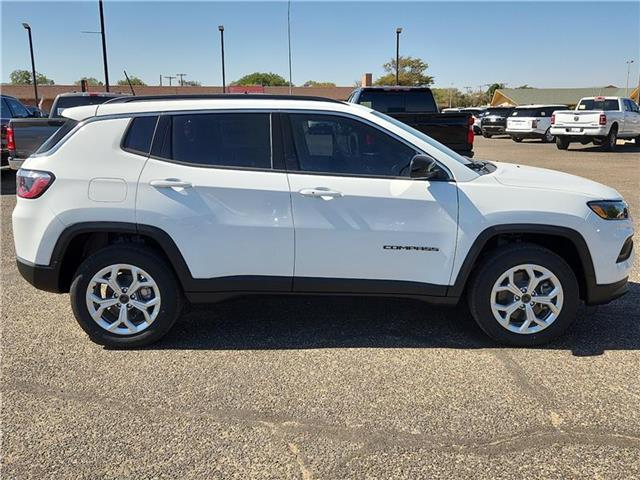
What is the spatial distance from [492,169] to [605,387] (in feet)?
5.96

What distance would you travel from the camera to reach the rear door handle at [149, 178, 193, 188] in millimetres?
3830

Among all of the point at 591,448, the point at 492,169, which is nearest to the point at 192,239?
the point at 492,169

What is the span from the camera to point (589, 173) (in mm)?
14445

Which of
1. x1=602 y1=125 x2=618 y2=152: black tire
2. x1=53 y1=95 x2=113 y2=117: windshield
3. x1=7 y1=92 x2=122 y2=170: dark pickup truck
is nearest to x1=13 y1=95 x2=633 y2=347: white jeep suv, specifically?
x1=7 y1=92 x2=122 y2=170: dark pickup truck

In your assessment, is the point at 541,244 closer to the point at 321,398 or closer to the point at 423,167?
the point at 423,167

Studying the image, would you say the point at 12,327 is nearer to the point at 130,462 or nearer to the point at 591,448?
the point at 130,462

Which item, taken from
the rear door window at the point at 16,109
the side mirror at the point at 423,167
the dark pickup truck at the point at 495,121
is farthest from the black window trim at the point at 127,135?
the dark pickup truck at the point at 495,121

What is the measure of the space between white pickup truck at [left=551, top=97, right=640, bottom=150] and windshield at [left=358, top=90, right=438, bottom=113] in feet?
41.8

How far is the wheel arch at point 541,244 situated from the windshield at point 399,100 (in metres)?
6.40

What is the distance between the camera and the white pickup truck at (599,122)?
20109mm

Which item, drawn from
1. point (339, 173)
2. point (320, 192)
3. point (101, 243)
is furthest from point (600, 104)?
point (101, 243)

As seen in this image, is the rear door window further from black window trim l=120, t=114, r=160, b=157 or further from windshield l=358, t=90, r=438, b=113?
black window trim l=120, t=114, r=160, b=157

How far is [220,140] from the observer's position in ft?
13.0

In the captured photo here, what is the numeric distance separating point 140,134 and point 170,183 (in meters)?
0.46
